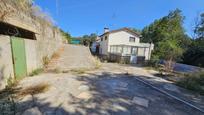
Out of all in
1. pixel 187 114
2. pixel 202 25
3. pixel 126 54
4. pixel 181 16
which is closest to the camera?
pixel 187 114

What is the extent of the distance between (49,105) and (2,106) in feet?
3.25

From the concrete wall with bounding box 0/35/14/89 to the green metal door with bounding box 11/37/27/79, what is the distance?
23cm

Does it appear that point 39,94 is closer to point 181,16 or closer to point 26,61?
point 26,61

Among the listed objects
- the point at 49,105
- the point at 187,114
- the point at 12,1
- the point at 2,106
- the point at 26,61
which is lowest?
the point at 187,114

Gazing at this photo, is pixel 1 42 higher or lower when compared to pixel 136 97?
higher

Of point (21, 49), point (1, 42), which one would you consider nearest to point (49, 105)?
point (1, 42)

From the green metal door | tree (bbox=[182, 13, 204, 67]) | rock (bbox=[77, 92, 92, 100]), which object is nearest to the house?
tree (bbox=[182, 13, 204, 67])

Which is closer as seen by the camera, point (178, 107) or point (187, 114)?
point (187, 114)

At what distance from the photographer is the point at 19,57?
5012 millimetres

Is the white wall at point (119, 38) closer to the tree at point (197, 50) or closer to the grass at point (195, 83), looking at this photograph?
the tree at point (197, 50)

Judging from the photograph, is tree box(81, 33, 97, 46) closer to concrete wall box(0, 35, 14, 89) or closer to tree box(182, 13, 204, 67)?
tree box(182, 13, 204, 67)

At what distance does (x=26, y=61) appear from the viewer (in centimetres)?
561

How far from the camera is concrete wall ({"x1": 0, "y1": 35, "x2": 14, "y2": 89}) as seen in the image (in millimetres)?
3973

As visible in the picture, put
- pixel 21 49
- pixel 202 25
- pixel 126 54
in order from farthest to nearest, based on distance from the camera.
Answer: pixel 126 54 < pixel 202 25 < pixel 21 49
